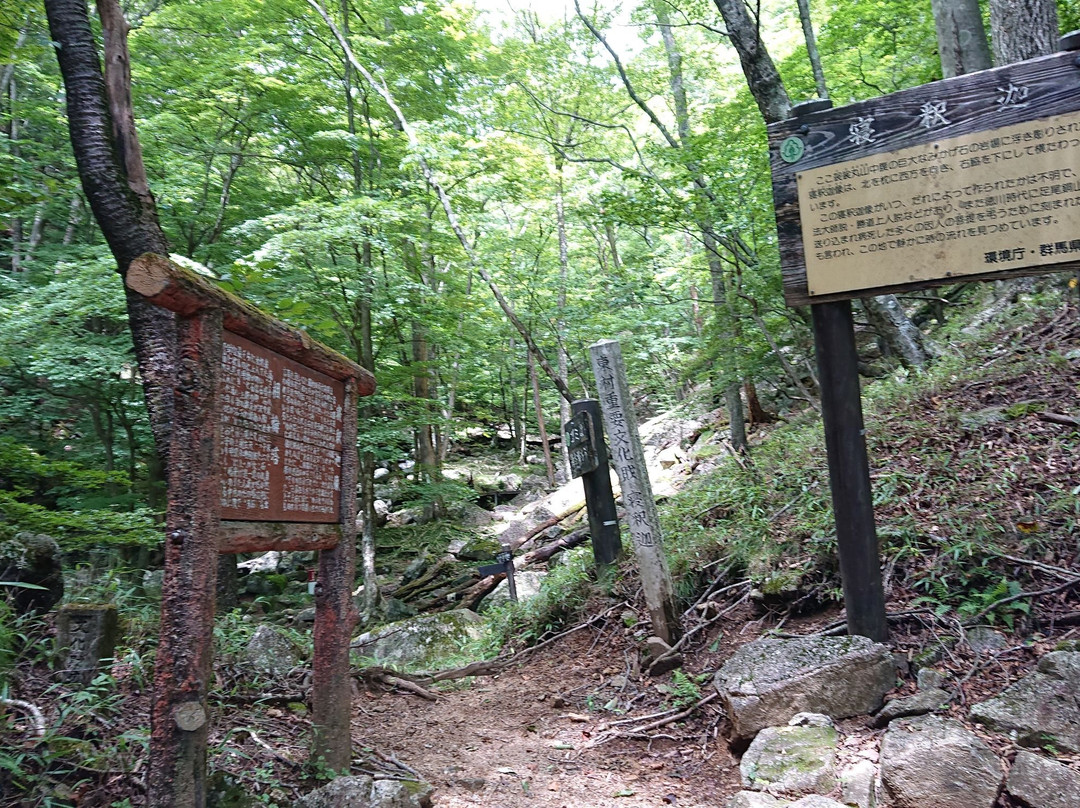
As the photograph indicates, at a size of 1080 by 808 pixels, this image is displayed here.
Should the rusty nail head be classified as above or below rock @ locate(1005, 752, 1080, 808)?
above

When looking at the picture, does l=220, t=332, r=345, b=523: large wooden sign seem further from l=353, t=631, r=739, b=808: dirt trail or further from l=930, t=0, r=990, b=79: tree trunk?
l=930, t=0, r=990, b=79: tree trunk

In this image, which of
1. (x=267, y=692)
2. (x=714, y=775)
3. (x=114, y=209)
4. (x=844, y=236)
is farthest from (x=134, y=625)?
(x=844, y=236)

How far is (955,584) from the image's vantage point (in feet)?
13.4

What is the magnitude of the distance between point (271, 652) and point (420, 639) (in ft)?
10.8

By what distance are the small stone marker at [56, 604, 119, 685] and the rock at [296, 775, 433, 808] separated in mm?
1378

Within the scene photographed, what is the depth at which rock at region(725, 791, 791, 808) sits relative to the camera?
2930mm

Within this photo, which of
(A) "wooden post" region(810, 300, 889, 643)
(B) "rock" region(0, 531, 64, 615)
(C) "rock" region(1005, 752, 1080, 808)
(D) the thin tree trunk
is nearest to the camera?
(C) "rock" region(1005, 752, 1080, 808)

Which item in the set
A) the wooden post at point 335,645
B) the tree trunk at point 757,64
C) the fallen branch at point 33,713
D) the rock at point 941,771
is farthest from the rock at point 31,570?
the tree trunk at point 757,64

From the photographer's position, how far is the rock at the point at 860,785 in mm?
2900

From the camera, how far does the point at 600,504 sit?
706cm

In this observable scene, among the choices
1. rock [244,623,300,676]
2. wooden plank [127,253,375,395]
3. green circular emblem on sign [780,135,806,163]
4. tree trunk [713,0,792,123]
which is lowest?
rock [244,623,300,676]

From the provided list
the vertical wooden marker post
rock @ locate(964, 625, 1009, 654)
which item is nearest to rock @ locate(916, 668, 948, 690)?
rock @ locate(964, 625, 1009, 654)

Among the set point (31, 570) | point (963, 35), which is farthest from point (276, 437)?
point (963, 35)

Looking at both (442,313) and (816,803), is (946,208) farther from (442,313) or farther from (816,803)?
(442,313)
